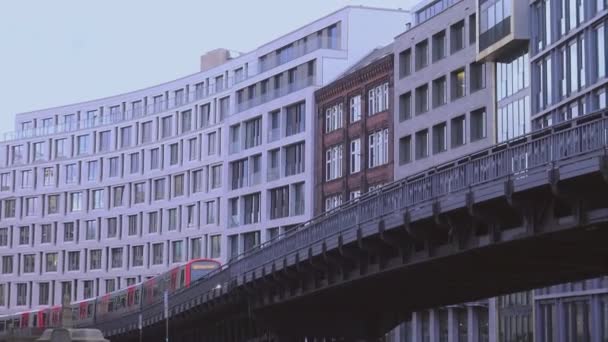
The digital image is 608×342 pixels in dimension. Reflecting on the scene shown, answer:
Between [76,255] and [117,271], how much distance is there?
10.8 metres

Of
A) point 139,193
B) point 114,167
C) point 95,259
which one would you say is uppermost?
point 114,167

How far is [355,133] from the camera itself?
9981cm

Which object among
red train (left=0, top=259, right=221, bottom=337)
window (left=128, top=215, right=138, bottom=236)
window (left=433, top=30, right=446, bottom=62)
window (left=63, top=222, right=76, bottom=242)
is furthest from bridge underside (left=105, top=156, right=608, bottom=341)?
window (left=63, top=222, right=76, bottom=242)

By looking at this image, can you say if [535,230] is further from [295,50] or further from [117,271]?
[117,271]

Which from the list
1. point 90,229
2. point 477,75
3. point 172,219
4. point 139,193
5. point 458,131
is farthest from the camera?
point 90,229

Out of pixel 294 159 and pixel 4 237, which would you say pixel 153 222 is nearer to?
pixel 4 237

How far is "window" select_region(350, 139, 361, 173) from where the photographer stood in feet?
324

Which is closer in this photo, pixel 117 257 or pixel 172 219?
pixel 172 219

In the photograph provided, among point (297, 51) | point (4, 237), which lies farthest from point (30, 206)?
point (297, 51)

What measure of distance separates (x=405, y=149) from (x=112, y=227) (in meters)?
69.1

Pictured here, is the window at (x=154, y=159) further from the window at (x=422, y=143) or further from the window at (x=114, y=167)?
the window at (x=422, y=143)

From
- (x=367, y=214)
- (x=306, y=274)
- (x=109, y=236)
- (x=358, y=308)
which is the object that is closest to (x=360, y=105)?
(x=358, y=308)

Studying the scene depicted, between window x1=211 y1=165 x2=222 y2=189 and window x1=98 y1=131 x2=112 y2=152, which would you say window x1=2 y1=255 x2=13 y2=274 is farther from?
window x1=211 y1=165 x2=222 y2=189

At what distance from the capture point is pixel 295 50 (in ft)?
381
